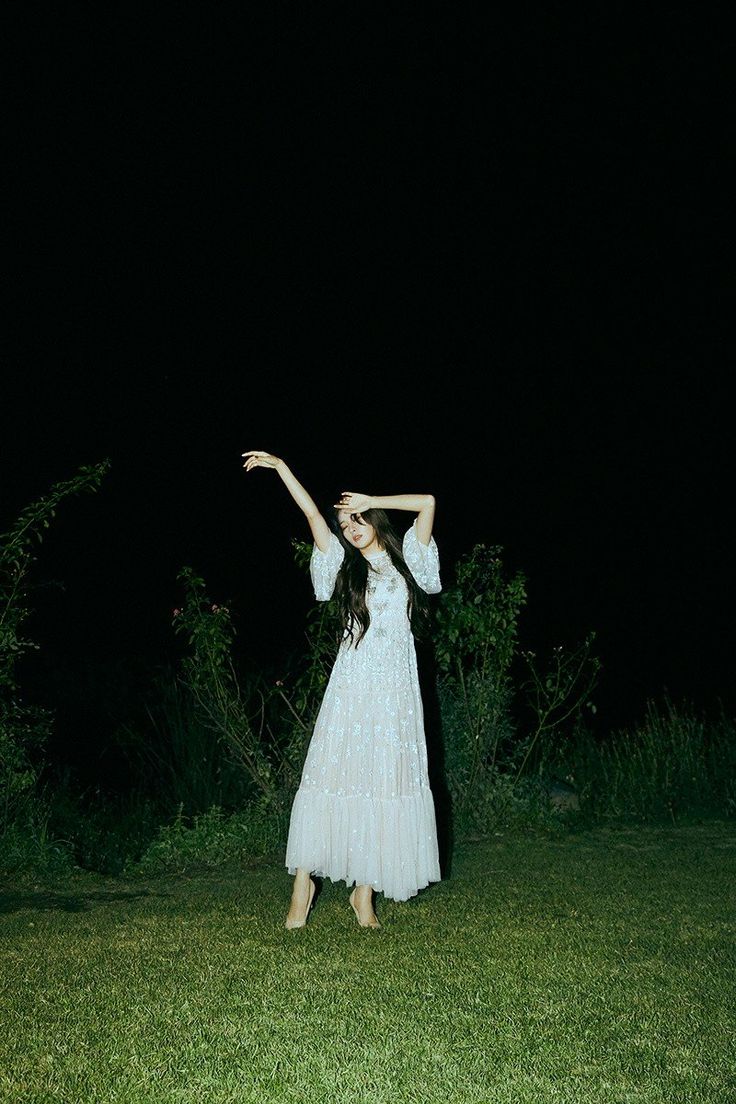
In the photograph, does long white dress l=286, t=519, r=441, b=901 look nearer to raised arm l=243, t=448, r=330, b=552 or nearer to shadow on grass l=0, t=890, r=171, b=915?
raised arm l=243, t=448, r=330, b=552

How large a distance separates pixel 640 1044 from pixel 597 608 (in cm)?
1723

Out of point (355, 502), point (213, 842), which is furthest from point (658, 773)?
point (355, 502)

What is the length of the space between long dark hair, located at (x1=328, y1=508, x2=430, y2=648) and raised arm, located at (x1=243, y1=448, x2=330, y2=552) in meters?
0.09

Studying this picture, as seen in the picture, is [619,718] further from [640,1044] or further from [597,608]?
[640,1044]

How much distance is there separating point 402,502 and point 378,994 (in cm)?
205

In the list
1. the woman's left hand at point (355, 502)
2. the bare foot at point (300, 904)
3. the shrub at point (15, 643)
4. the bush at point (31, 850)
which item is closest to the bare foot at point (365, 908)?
the bare foot at point (300, 904)

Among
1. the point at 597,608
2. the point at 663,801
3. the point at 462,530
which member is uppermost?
the point at 462,530

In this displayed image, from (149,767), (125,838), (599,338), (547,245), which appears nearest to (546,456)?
(599,338)

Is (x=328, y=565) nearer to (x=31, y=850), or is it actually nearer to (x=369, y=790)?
(x=369, y=790)

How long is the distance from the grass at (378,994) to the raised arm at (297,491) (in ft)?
5.63

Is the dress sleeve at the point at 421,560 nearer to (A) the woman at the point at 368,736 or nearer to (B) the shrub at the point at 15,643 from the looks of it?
(A) the woman at the point at 368,736

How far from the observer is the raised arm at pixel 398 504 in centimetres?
512

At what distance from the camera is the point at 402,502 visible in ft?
17.0

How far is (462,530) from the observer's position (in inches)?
813
